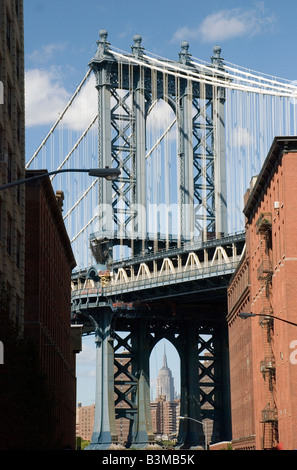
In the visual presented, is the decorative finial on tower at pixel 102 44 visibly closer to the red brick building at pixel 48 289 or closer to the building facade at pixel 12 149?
the red brick building at pixel 48 289

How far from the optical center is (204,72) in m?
144

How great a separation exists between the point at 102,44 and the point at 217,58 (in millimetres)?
13863

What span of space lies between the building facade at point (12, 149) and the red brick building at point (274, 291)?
41.3 ft

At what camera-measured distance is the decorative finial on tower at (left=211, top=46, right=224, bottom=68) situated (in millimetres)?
141387

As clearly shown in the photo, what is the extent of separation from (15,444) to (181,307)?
10463cm

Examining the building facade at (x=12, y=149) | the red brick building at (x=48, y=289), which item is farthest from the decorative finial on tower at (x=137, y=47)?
the building facade at (x=12, y=149)

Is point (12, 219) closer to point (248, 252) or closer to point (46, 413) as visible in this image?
point (46, 413)

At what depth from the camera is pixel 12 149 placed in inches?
2162

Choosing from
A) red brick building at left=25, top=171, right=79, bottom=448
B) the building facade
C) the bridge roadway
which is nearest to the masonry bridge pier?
the bridge roadway

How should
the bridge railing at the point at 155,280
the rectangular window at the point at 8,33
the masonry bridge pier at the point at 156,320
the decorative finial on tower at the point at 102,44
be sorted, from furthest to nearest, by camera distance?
the decorative finial on tower at the point at 102,44 → the masonry bridge pier at the point at 156,320 → the bridge railing at the point at 155,280 → the rectangular window at the point at 8,33

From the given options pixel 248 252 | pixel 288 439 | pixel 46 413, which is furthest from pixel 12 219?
pixel 248 252

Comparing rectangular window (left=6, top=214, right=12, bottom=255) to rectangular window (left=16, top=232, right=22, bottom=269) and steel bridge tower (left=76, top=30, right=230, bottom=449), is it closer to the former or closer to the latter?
rectangular window (left=16, top=232, right=22, bottom=269)

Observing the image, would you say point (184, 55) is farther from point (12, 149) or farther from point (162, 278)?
point (12, 149)

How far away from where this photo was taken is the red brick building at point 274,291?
6662 centimetres
